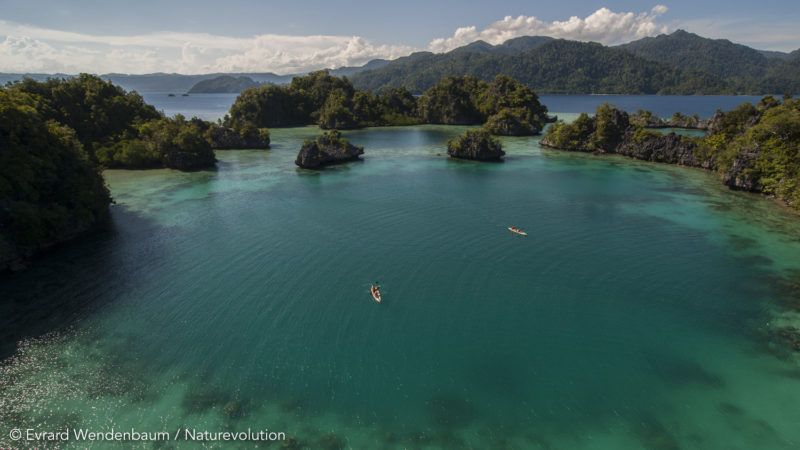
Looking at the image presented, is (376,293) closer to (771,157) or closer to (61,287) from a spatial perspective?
(61,287)

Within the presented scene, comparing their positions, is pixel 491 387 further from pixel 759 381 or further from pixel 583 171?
pixel 583 171

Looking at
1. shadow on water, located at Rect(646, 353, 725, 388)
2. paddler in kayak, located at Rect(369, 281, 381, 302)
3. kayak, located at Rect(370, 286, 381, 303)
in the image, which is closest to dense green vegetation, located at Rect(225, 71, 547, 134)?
paddler in kayak, located at Rect(369, 281, 381, 302)

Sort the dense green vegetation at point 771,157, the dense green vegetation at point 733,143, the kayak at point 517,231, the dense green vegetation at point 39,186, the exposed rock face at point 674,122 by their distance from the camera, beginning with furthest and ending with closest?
the exposed rock face at point 674,122 < the dense green vegetation at point 733,143 < the dense green vegetation at point 771,157 < the kayak at point 517,231 < the dense green vegetation at point 39,186

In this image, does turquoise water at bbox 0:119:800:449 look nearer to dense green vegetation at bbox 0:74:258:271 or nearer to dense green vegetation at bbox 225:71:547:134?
dense green vegetation at bbox 0:74:258:271

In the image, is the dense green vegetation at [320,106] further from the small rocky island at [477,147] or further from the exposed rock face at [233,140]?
the small rocky island at [477,147]

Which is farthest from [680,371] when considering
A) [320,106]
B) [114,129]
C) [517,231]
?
[320,106]

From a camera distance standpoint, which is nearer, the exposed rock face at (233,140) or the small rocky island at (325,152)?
the small rocky island at (325,152)

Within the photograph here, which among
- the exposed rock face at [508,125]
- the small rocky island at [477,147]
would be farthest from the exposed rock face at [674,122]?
the small rocky island at [477,147]
